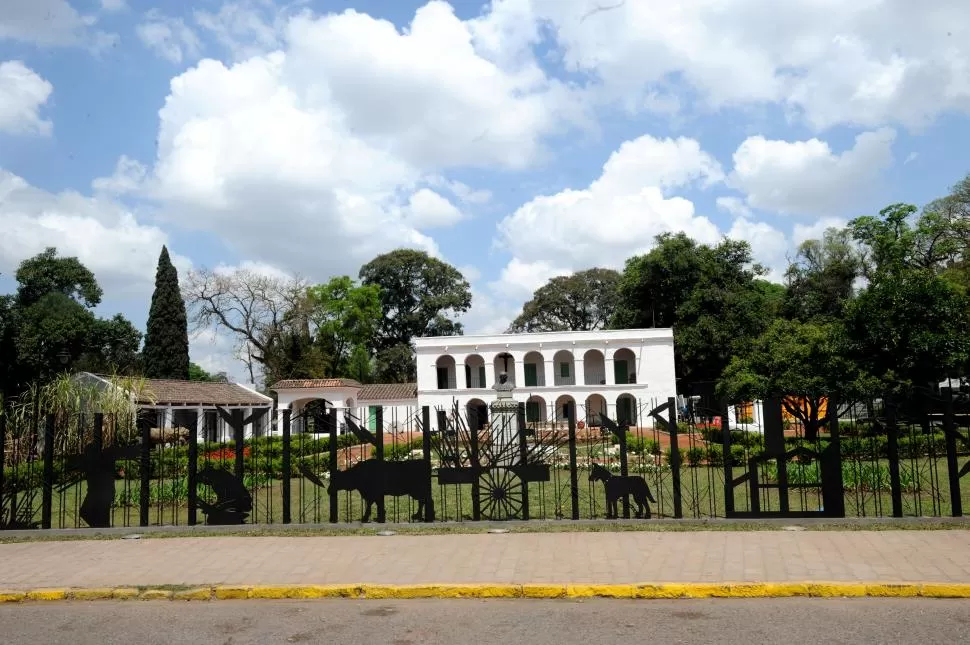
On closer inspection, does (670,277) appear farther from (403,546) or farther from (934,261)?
(403,546)

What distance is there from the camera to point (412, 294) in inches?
2127

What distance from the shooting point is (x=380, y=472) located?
9.06 meters

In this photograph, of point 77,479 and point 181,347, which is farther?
point 181,347

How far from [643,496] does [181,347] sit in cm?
3657

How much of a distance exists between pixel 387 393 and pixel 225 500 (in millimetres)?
32900

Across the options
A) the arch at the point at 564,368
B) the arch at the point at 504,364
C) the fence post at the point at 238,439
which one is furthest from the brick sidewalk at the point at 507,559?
the arch at the point at 564,368

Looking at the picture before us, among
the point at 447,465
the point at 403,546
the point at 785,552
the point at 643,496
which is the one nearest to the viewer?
the point at 785,552

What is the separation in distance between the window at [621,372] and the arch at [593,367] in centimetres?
103

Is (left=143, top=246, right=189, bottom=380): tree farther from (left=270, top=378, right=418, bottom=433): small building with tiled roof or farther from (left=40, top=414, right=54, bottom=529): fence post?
(left=40, top=414, right=54, bottom=529): fence post

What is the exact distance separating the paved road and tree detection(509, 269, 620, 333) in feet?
159

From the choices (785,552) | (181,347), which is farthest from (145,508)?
(181,347)

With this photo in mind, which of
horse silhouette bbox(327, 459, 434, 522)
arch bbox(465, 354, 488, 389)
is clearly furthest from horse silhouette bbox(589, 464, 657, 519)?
arch bbox(465, 354, 488, 389)

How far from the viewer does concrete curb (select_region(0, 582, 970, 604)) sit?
19.0 feet

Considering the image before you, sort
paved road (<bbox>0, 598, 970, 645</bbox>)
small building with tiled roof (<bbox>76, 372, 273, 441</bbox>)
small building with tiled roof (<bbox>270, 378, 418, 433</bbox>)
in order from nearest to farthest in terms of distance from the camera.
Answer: paved road (<bbox>0, 598, 970, 645</bbox>) < small building with tiled roof (<bbox>76, 372, 273, 441</bbox>) < small building with tiled roof (<bbox>270, 378, 418, 433</bbox>)
